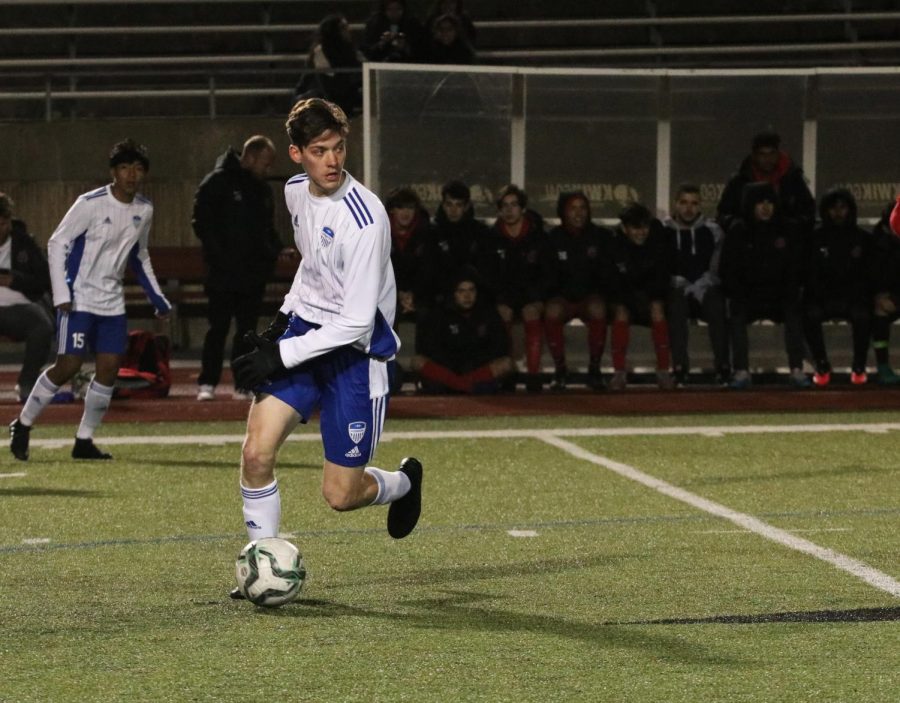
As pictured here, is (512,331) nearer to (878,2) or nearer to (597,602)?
(597,602)

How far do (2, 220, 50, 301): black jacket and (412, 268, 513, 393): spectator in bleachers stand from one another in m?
2.87

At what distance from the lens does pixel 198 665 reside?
178 inches

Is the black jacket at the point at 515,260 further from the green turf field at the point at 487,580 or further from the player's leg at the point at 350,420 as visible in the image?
the player's leg at the point at 350,420

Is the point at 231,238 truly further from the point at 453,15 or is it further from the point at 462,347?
the point at 453,15

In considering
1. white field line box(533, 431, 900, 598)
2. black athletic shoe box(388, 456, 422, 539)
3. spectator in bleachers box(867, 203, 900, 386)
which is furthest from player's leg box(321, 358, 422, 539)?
spectator in bleachers box(867, 203, 900, 386)

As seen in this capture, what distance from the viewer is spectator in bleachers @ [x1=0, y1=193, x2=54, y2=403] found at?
12.3 metres

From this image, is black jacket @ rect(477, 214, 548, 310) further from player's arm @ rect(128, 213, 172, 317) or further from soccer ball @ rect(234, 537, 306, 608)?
soccer ball @ rect(234, 537, 306, 608)

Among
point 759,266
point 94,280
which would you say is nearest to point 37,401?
point 94,280

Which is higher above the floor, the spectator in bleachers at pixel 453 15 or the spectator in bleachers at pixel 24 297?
the spectator in bleachers at pixel 453 15

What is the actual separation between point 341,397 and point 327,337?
0.30 metres

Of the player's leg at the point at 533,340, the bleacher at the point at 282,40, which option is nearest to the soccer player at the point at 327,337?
the player's leg at the point at 533,340

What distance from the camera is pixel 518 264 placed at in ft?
41.3

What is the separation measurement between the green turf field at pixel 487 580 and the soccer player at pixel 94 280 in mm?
465

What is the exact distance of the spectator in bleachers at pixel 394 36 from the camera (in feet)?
49.9
